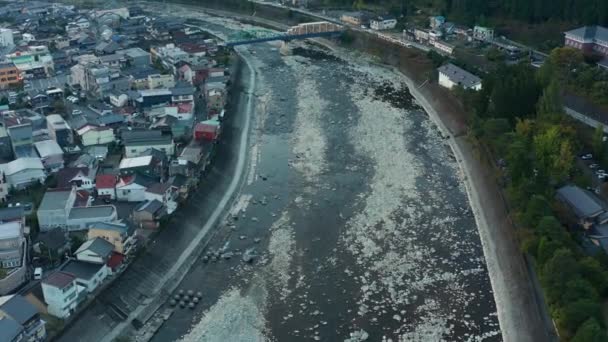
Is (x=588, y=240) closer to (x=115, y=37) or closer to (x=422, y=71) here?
(x=422, y=71)

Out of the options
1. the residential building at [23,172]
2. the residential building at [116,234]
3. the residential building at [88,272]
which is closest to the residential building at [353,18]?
the residential building at [23,172]

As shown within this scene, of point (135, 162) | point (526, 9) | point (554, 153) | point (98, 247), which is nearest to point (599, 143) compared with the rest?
point (554, 153)

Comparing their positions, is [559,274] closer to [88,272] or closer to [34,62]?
[88,272]

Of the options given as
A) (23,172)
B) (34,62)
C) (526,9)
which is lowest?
(23,172)

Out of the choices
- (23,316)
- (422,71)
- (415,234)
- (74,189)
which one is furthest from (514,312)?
(422,71)

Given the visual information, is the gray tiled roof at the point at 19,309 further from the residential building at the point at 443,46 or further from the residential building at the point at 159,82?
the residential building at the point at 443,46
